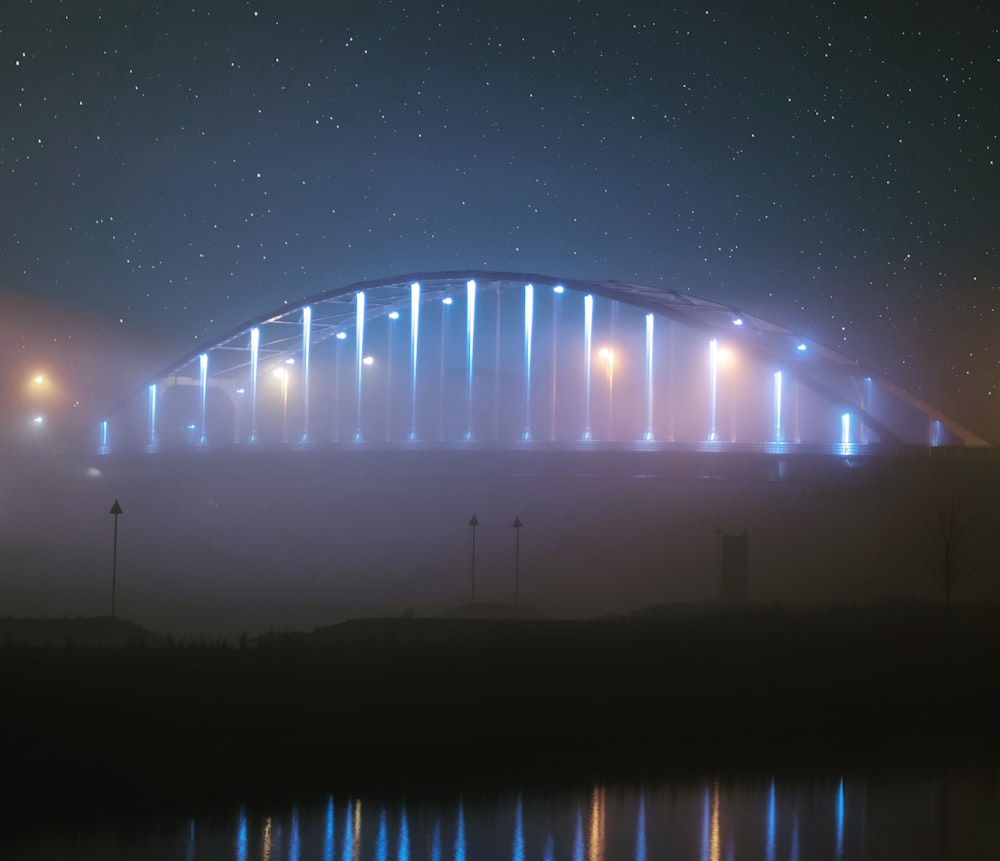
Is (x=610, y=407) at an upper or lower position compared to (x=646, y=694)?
upper

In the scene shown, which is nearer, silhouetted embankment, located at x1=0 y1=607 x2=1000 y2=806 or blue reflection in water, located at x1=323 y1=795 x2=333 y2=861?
blue reflection in water, located at x1=323 y1=795 x2=333 y2=861

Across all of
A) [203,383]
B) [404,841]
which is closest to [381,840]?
[404,841]

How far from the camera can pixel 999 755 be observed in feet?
80.4

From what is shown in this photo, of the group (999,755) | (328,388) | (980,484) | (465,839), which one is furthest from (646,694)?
(328,388)

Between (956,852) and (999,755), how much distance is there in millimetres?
8572

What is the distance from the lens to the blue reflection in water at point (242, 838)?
639 inches

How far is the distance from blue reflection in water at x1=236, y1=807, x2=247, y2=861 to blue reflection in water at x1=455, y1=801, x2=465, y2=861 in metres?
2.76

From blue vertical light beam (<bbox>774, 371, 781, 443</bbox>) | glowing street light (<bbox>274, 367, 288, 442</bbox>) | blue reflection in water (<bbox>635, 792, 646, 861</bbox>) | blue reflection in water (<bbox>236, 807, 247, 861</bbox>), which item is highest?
glowing street light (<bbox>274, 367, 288, 442</bbox>)

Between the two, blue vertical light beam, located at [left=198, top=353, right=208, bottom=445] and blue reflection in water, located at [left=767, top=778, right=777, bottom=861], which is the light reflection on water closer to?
blue reflection in water, located at [left=767, top=778, right=777, bottom=861]

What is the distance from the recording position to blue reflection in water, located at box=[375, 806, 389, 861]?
16219 millimetres

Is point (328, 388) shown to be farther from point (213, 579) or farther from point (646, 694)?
point (646, 694)

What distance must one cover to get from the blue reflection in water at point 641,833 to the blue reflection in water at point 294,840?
14.6 ft

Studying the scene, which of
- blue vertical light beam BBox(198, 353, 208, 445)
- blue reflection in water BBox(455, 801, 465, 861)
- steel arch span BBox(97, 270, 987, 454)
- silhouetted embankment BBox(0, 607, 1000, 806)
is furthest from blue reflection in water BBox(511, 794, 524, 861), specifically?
blue vertical light beam BBox(198, 353, 208, 445)

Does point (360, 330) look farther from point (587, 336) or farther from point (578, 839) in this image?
point (578, 839)
